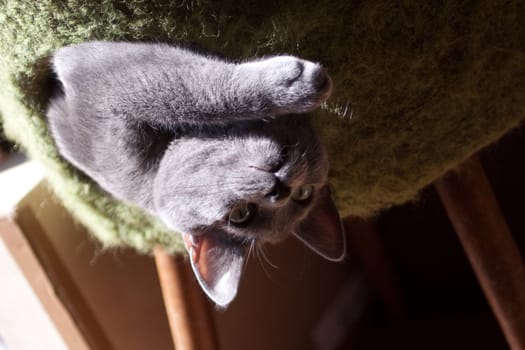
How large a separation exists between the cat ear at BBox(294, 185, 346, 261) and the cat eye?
91 millimetres

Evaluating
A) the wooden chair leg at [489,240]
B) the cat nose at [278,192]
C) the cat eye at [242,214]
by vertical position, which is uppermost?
the cat nose at [278,192]

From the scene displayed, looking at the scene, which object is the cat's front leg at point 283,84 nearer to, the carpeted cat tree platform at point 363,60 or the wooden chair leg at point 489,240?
the carpeted cat tree platform at point 363,60

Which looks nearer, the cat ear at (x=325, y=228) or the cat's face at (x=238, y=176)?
the cat's face at (x=238, y=176)

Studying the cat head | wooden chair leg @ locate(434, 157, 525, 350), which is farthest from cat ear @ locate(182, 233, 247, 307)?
wooden chair leg @ locate(434, 157, 525, 350)

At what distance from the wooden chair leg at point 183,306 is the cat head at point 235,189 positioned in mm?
142

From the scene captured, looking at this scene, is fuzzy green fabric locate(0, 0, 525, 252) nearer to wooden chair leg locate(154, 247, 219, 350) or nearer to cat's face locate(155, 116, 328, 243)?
cat's face locate(155, 116, 328, 243)

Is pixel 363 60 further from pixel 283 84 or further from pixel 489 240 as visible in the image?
pixel 489 240

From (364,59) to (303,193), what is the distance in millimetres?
154

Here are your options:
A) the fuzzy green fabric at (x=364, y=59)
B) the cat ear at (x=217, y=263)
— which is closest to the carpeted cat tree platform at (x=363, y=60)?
the fuzzy green fabric at (x=364, y=59)

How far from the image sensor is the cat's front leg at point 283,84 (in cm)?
44

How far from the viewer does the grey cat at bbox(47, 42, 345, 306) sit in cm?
47

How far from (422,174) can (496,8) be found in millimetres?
179

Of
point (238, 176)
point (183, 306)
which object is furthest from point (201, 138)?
point (183, 306)

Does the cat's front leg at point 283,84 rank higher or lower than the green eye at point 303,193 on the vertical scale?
higher
